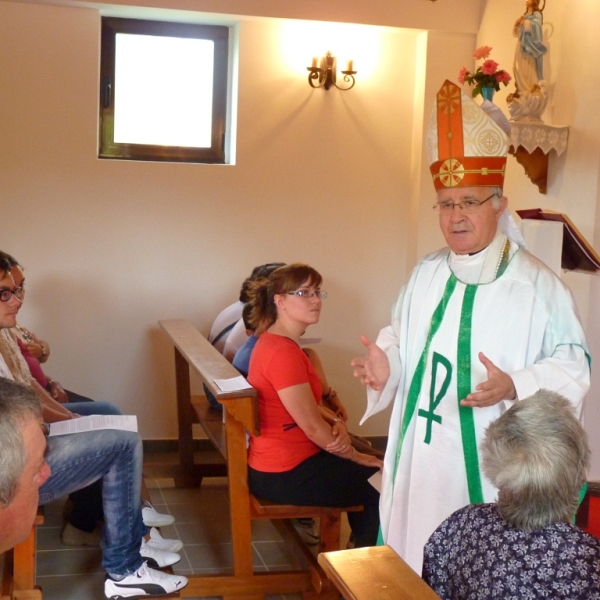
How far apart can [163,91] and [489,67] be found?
204 centimetres

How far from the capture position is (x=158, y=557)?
3365 millimetres

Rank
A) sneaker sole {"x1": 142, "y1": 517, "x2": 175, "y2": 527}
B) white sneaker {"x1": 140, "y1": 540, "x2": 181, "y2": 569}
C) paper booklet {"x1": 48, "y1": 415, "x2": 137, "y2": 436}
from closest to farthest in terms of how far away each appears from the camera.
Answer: paper booklet {"x1": 48, "y1": 415, "x2": 137, "y2": 436}
white sneaker {"x1": 140, "y1": 540, "x2": 181, "y2": 569}
sneaker sole {"x1": 142, "y1": 517, "x2": 175, "y2": 527}

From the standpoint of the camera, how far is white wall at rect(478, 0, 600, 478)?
12.3ft

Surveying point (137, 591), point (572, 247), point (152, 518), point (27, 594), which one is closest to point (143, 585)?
point (137, 591)

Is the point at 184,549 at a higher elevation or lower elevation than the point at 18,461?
lower

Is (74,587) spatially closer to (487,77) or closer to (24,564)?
(24,564)

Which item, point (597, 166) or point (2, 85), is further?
point (2, 85)

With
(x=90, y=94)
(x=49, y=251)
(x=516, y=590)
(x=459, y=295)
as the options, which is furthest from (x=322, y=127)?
(x=516, y=590)

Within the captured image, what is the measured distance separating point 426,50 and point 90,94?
6.32ft

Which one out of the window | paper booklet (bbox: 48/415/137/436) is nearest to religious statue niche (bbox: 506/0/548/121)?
the window

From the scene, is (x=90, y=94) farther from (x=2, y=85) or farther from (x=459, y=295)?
(x=459, y=295)

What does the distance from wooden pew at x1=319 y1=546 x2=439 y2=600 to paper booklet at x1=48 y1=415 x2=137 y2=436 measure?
168 cm

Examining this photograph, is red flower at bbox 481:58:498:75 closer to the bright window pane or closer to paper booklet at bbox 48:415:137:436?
the bright window pane

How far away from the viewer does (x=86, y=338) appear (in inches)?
201
